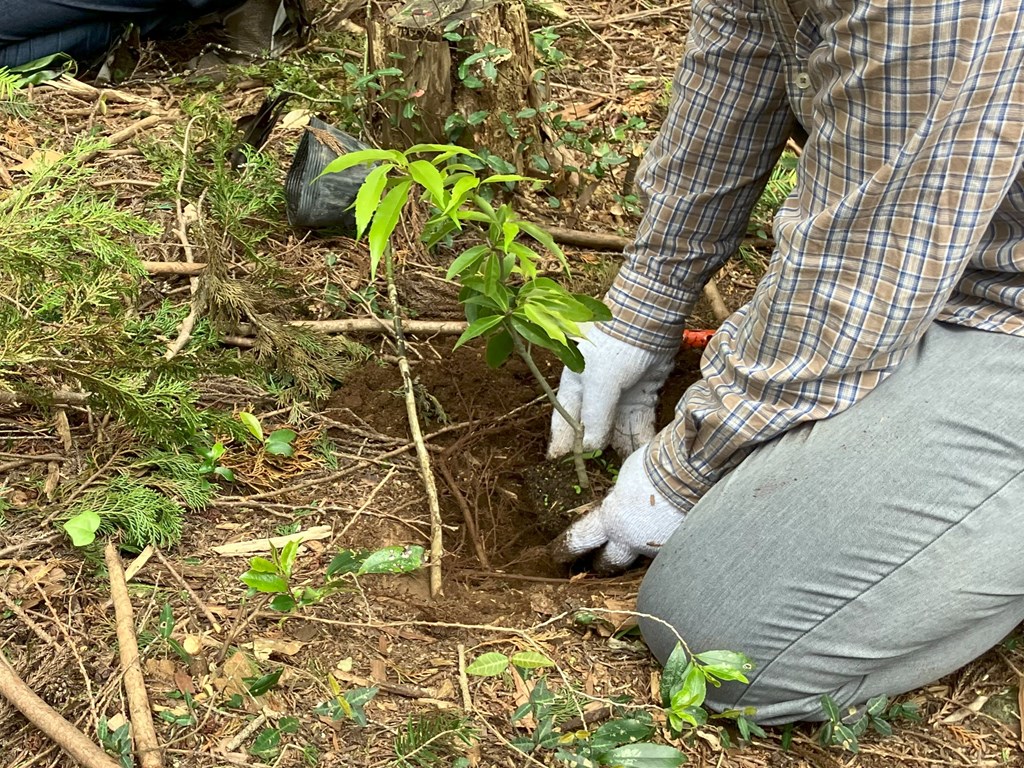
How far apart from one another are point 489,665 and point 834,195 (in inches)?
34.9

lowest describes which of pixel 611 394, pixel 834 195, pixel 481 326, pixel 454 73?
pixel 611 394

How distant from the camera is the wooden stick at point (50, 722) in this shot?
51.4 inches

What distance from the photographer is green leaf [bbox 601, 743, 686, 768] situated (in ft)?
4.38

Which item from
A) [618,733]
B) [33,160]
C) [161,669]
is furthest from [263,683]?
[33,160]

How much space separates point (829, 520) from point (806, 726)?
386mm

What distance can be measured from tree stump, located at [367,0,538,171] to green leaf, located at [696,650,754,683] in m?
1.60

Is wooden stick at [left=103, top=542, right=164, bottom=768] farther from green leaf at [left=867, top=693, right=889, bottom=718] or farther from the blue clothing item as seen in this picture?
the blue clothing item

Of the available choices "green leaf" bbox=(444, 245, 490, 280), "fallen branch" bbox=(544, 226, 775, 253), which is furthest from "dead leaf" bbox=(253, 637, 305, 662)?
"fallen branch" bbox=(544, 226, 775, 253)

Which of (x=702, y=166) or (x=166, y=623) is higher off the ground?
(x=702, y=166)

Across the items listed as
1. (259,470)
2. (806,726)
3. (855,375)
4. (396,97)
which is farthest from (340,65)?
(806,726)

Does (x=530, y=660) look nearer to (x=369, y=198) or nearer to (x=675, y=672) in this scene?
(x=675, y=672)

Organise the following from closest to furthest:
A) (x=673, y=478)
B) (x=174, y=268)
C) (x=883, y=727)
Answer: (x=883, y=727), (x=673, y=478), (x=174, y=268)

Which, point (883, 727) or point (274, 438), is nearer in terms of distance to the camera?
point (883, 727)

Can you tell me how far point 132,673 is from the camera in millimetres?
1428
